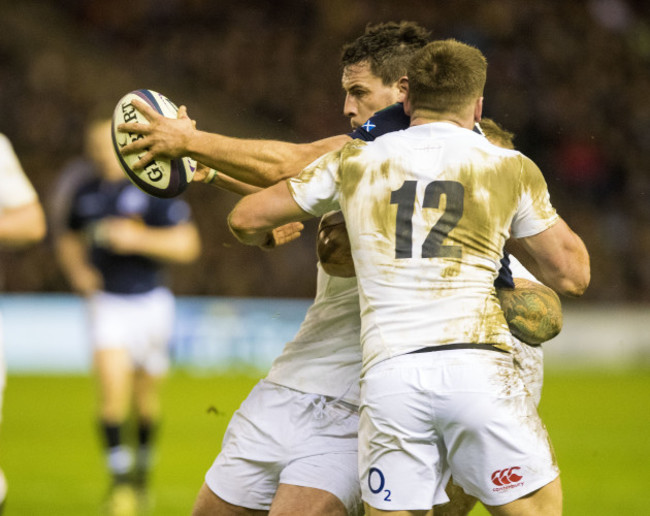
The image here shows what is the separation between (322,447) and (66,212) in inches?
208

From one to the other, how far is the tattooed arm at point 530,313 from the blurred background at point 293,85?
12764 mm

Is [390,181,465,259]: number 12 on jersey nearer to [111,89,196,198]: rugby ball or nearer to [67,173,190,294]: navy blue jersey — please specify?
[111,89,196,198]: rugby ball

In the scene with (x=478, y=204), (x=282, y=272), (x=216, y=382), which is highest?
(x=478, y=204)

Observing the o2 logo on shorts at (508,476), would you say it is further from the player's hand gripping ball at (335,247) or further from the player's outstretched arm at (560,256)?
the player's hand gripping ball at (335,247)

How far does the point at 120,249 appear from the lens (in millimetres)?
7953

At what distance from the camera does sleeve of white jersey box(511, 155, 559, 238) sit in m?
3.17

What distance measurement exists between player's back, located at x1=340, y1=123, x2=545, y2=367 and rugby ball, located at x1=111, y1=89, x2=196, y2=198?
82 centimetres

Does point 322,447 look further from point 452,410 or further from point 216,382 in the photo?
point 216,382

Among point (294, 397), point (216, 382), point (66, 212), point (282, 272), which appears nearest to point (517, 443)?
point (294, 397)

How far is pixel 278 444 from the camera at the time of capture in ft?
12.7

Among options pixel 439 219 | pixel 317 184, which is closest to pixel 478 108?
pixel 439 219

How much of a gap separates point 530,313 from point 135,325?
5.09 meters

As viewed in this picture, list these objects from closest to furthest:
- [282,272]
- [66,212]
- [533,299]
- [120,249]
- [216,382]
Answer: [533,299] < [120,249] < [66,212] < [216,382] < [282,272]

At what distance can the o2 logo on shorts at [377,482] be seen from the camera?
3130 millimetres
